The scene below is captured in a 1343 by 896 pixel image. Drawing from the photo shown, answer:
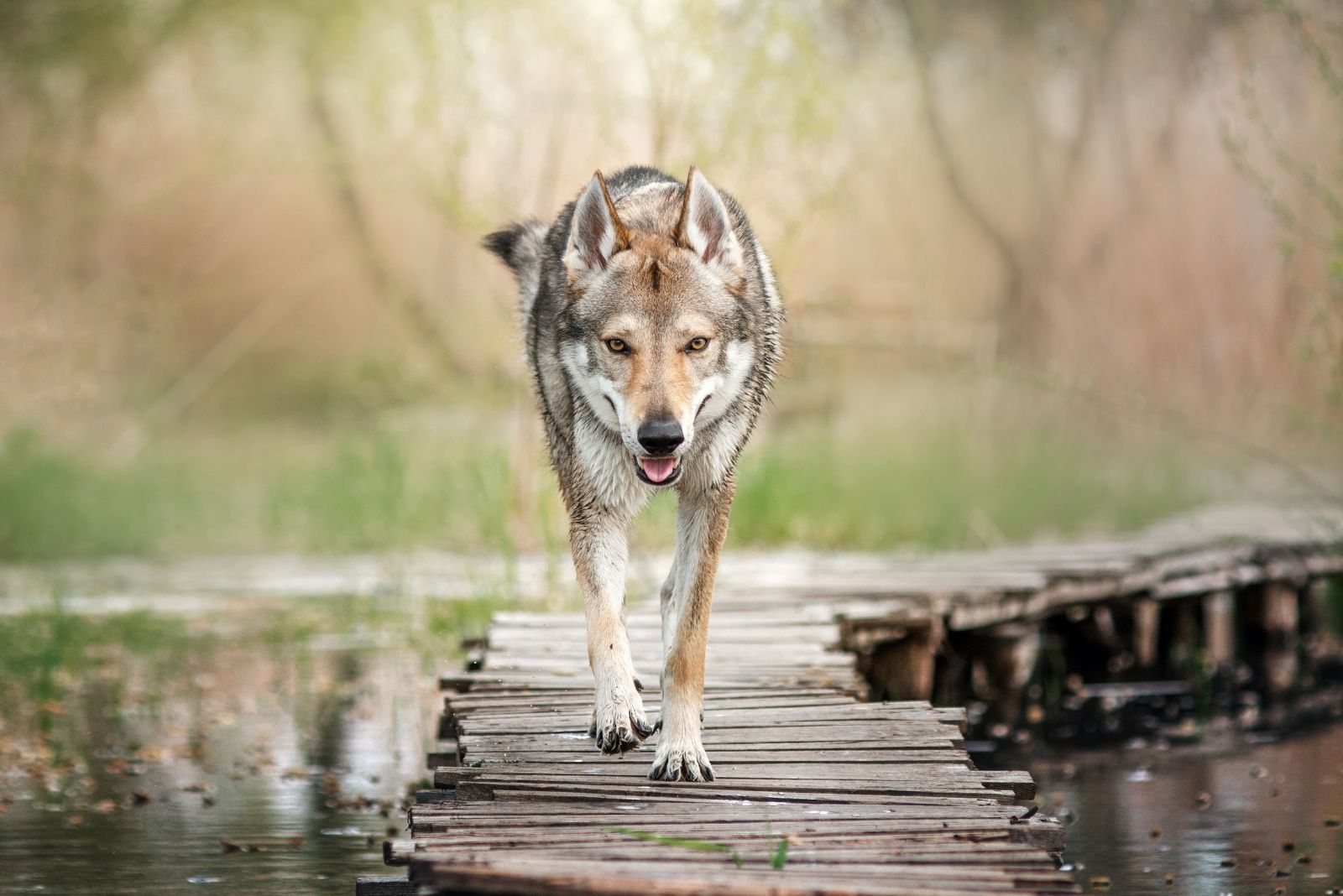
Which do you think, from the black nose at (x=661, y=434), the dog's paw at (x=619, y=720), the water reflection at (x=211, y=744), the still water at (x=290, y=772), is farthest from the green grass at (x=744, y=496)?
the black nose at (x=661, y=434)

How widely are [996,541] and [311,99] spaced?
8954 millimetres

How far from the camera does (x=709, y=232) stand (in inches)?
173

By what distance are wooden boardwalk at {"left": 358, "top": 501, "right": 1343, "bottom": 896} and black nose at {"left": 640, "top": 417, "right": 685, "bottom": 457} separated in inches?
32.7

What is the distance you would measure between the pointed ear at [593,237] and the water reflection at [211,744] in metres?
1.89

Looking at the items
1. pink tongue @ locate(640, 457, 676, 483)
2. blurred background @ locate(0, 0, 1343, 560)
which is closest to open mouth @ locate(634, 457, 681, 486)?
pink tongue @ locate(640, 457, 676, 483)

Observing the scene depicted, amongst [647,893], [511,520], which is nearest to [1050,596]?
[511,520]

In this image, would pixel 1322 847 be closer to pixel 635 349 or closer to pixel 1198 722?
pixel 1198 722

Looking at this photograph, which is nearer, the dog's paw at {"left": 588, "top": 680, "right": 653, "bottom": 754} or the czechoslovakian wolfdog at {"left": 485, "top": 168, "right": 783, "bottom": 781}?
the czechoslovakian wolfdog at {"left": 485, "top": 168, "right": 783, "bottom": 781}

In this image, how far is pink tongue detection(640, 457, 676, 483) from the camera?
3.97 metres

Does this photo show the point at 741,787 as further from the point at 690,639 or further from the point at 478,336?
the point at 478,336

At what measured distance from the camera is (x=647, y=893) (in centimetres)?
314

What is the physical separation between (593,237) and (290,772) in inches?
113

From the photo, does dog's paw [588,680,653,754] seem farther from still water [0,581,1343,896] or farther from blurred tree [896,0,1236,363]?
blurred tree [896,0,1236,363]

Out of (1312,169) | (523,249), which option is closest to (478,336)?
(1312,169)
